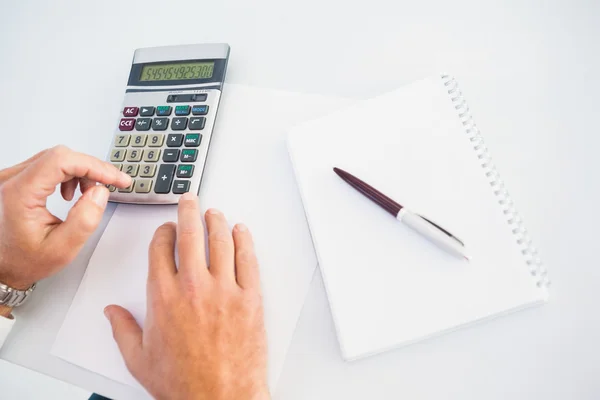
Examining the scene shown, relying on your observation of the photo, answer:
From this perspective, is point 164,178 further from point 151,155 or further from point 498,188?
point 498,188

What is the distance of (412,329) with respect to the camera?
340 mm

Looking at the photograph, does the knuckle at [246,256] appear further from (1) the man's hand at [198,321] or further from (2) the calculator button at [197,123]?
(2) the calculator button at [197,123]

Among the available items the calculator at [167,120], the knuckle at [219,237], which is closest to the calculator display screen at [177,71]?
the calculator at [167,120]

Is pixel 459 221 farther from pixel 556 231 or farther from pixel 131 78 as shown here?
pixel 131 78

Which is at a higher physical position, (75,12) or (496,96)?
(75,12)

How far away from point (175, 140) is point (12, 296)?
8.7 inches

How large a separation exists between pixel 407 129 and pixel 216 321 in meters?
0.26

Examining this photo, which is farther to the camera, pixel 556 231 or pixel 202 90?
pixel 202 90

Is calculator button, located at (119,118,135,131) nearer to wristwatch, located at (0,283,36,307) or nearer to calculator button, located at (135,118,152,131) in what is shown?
calculator button, located at (135,118,152,131)

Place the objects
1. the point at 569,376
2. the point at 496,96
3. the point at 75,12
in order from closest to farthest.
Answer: the point at 569,376 → the point at 496,96 → the point at 75,12

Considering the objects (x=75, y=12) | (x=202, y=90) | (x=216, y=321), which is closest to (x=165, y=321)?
(x=216, y=321)

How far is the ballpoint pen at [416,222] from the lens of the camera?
35 centimetres

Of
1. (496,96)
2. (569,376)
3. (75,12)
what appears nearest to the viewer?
(569,376)

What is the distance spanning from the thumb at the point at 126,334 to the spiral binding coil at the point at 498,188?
1.12 feet
